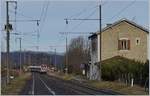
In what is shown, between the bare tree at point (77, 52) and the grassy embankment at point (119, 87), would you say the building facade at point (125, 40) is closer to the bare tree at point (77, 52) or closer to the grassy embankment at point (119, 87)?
the grassy embankment at point (119, 87)

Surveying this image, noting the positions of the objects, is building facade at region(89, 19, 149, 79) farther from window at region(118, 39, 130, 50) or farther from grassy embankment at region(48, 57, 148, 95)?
grassy embankment at region(48, 57, 148, 95)

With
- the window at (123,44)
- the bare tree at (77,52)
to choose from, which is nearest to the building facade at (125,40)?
the window at (123,44)

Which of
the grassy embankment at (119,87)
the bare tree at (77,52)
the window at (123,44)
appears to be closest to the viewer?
the grassy embankment at (119,87)

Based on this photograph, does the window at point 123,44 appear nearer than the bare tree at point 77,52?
Yes

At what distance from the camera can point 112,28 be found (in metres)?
86.6

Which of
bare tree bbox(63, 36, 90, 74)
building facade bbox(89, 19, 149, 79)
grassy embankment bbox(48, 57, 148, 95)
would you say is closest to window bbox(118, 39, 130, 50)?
building facade bbox(89, 19, 149, 79)

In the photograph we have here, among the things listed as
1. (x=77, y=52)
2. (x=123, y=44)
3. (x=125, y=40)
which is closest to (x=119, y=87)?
(x=123, y=44)

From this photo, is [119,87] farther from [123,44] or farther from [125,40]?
[125,40]

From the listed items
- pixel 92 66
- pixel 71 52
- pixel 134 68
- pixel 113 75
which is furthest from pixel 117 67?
pixel 71 52

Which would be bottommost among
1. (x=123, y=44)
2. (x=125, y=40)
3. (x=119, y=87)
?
(x=119, y=87)

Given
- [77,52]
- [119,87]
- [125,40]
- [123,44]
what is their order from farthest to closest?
[77,52], [125,40], [123,44], [119,87]

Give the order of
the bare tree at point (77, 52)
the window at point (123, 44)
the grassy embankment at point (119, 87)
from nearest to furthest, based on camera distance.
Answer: the grassy embankment at point (119, 87) < the window at point (123, 44) < the bare tree at point (77, 52)

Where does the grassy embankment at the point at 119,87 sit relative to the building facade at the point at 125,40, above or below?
below

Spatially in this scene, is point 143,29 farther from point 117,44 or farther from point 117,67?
point 117,67
